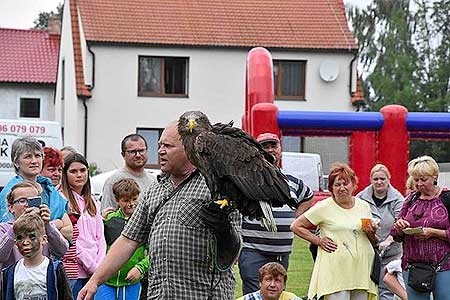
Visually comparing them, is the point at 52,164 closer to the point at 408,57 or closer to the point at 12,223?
the point at 12,223

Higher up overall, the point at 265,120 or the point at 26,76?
the point at 26,76

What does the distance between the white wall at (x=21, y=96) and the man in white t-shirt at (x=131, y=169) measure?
3506 centimetres

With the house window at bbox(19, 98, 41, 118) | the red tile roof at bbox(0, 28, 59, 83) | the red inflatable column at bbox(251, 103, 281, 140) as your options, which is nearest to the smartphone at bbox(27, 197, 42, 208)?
the red inflatable column at bbox(251, 103, 281, 140)

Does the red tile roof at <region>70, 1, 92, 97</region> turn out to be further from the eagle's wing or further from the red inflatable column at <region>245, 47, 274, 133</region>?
the eagle's wing

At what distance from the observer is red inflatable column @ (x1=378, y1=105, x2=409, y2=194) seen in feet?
50.5

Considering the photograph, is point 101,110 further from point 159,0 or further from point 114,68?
point 159,0

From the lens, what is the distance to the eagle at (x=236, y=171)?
5.40 m

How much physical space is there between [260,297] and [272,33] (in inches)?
1036

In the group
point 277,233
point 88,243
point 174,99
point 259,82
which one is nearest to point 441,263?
point 277,233

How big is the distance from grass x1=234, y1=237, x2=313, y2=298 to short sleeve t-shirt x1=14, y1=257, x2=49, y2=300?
5.28m

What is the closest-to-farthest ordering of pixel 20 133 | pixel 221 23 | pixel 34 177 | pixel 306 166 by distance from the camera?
pixel 34 177 < pixel 306 166 < pixel 20 133 < pixel 221 23

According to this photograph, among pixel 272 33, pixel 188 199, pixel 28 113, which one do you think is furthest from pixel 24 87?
pixel 188 199

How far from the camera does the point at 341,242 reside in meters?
8.78

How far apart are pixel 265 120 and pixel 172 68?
19137mm
